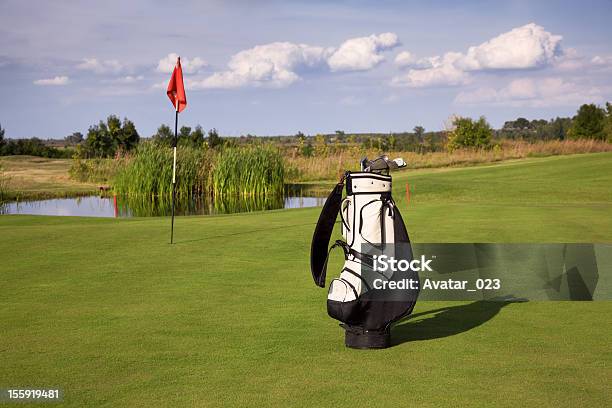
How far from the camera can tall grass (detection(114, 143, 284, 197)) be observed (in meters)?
32.3

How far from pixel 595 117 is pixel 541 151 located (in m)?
11.8

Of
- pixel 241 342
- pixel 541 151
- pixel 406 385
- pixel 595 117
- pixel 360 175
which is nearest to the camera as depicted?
pixel 406 385

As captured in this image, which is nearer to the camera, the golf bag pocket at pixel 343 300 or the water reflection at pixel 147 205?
the golf bag pocket at pixel 343 300

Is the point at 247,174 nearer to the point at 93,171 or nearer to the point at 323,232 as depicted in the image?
the point at 93,171

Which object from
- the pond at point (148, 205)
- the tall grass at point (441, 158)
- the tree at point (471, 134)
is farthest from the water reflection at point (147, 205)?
the tree at point (471, 134)

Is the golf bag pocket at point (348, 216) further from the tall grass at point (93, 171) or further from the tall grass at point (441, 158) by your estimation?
the tall grass at point (93, 171)

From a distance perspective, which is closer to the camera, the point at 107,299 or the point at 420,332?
the point at 420,332

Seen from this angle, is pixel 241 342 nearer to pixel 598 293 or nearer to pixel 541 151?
pixel 598 293

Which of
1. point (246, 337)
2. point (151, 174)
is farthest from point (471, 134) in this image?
point (246, 337)

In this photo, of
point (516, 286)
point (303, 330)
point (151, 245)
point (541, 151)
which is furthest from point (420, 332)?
point (541, 151)

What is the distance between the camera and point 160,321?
731 centimetres

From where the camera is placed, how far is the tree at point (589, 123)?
58.5 meters

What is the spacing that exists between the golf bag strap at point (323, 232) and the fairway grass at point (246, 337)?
630 mm

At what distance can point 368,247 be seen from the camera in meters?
5.90
